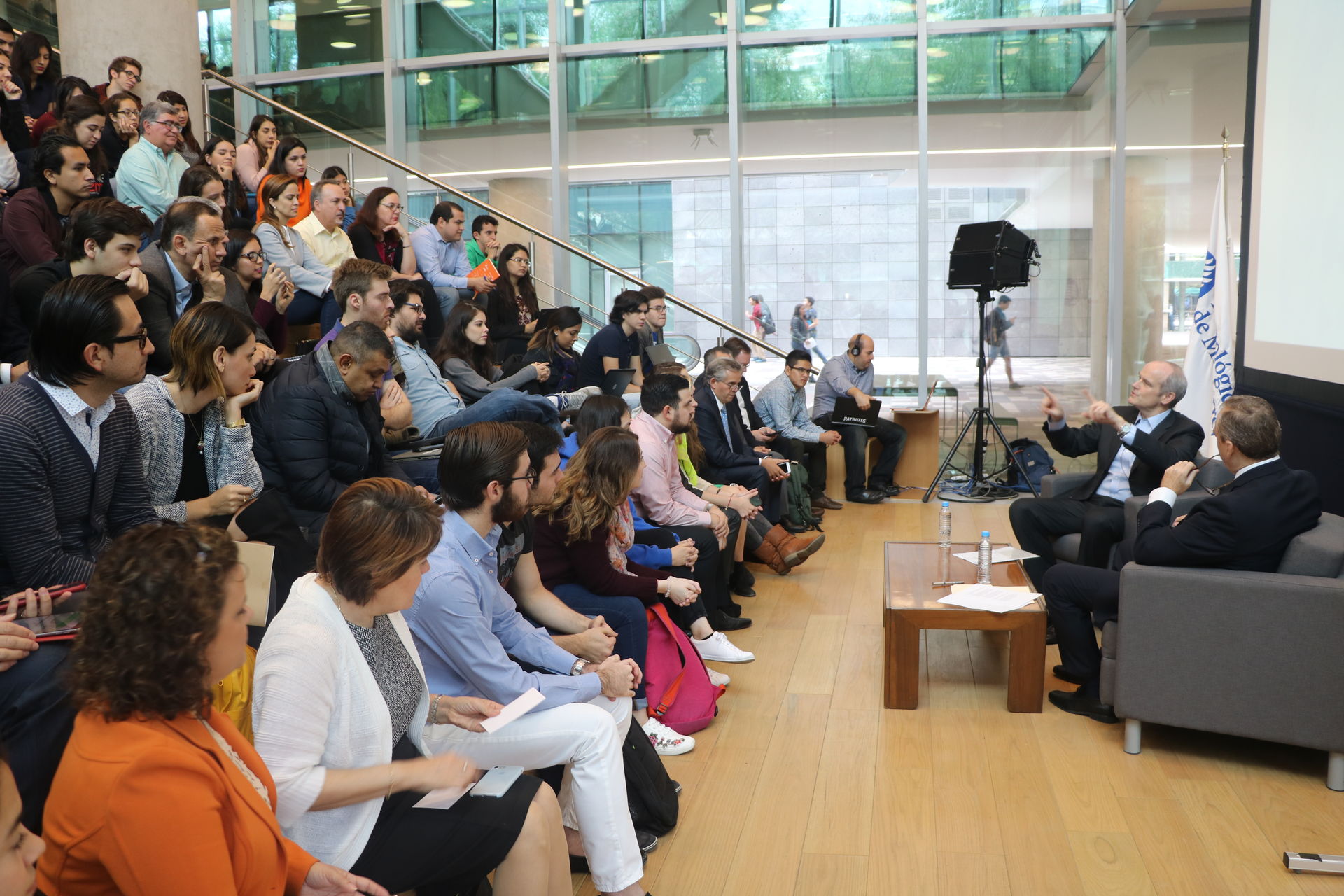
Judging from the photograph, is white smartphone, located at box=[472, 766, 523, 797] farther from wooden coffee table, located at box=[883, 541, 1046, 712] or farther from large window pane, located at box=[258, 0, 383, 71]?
large window pane, located at box=[258, 0, 383, 71]

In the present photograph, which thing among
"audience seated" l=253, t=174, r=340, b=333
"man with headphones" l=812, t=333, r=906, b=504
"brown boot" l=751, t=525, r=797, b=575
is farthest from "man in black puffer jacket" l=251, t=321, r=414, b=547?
"man with headphones" l=812, t=333, r=906, b=504

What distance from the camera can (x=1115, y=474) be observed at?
196 inches

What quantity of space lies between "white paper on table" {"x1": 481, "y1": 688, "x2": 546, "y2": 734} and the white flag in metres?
5.61

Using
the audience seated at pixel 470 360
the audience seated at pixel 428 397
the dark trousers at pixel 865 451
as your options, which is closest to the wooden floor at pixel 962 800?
the audience seated at pixel 428 397

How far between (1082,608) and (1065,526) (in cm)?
111

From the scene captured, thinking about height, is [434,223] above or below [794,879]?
above

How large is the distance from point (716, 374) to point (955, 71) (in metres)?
4.75

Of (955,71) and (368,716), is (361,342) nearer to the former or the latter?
(368,716)

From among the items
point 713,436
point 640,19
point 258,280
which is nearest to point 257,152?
point 258,280

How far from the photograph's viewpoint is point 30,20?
898 centimetres

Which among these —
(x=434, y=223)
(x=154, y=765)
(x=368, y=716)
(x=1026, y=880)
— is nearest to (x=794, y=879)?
(x=1026, y=880)

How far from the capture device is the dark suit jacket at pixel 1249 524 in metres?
3.25

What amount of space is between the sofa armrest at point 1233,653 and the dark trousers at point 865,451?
4.73 m

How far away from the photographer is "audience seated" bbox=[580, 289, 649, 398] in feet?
22.0
